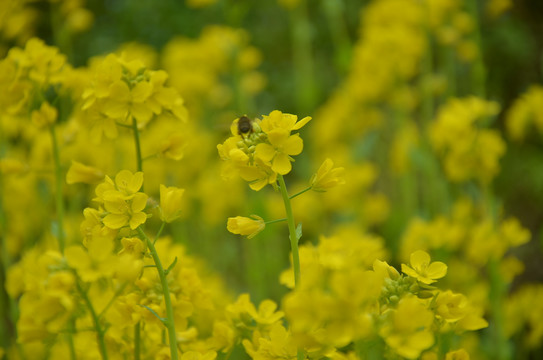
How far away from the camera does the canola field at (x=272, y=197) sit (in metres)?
1.19

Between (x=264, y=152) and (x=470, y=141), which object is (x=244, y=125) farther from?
(x=470, y=141)

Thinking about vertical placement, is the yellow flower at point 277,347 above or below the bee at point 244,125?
below

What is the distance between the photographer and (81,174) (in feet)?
5.42

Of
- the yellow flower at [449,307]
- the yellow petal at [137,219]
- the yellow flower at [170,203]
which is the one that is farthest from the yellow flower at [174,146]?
the yellow flower at [449,307]

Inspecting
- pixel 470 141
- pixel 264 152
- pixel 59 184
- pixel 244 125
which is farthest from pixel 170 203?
pixel 470 141

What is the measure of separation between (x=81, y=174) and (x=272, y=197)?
3228mm

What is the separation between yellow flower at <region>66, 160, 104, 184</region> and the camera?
1.64 m

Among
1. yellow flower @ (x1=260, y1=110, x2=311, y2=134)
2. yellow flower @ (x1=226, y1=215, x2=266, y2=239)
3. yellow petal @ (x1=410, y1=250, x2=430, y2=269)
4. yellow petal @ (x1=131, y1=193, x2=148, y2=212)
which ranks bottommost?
yellow petal @ (x1=410, y1=250, x2=430, y2=269)

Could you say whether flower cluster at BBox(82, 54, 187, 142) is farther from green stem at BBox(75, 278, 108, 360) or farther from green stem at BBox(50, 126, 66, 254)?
green stem at BBox(75, 278, 108, 360)

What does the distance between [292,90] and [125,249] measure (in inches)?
199

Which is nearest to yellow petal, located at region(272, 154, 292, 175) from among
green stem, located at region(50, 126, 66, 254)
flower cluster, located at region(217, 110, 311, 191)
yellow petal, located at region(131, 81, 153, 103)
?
flower cluster, located at region(217, 110, 311, 191)

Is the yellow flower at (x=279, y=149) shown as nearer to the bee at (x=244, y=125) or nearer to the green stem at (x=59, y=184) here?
the bee at (x=244, y=125)


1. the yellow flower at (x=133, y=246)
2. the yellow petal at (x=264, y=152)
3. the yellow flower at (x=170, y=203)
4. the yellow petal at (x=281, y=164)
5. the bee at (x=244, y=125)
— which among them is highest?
the yellow petal at (x=264, y=152)

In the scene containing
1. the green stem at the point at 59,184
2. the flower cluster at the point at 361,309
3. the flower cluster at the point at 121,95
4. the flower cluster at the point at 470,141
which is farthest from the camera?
the flower cluster at the point at 470,141
